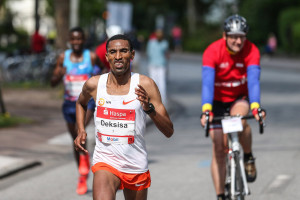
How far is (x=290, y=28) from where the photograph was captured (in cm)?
3984

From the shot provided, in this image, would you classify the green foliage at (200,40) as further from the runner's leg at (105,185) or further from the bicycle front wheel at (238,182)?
the runner's leg at (105,185)

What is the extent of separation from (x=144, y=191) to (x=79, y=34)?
319cm

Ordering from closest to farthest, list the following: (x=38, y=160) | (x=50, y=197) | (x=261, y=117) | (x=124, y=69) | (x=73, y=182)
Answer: (x=124, y=69) < (x=261, y=117) < (x=50, y=197) < (x=73, y=182) < (x=38, y=160)

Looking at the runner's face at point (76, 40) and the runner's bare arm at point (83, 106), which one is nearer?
the runner's bare arm at point (83, 106)

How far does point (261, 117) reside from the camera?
5820 mm

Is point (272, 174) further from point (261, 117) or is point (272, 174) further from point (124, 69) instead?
point (124, 69)

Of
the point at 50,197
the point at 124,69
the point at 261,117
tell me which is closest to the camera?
the point at 124,69

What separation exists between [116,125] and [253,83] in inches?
66.3

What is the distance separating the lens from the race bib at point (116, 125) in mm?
4801

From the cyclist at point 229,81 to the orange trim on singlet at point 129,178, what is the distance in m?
1.17

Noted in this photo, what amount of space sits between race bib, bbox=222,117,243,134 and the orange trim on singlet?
127cm

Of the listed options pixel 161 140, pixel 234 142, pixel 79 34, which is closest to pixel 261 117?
pixel 234 142

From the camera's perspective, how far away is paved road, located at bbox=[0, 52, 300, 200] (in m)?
7.57

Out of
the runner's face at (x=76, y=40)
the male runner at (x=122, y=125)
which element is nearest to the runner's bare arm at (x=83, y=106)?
the male runner at (x=122, y=125)
